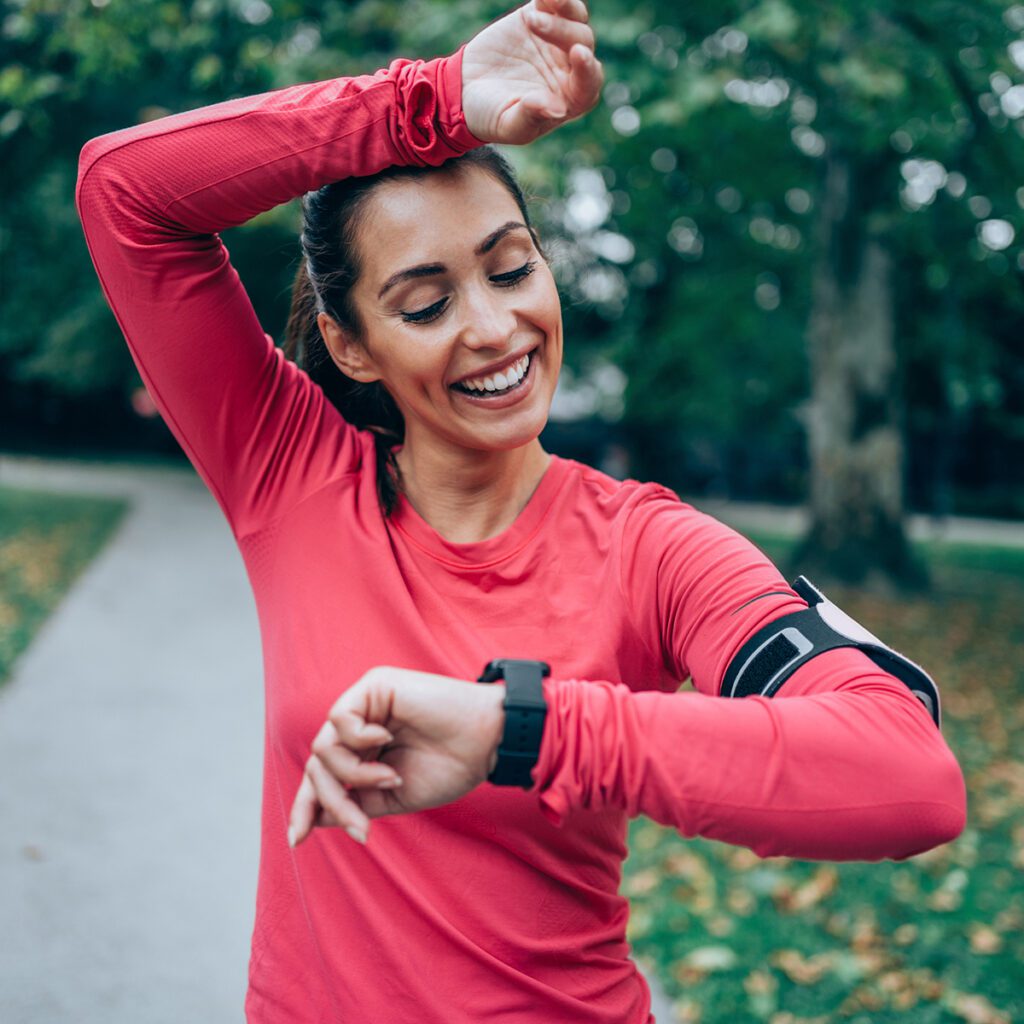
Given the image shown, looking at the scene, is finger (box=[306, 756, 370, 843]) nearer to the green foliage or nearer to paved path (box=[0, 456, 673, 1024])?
the green foliage

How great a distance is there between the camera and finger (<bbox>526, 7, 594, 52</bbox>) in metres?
1.42

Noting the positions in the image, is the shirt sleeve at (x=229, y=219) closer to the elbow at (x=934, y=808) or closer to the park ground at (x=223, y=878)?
the elbow at (x=934, y=808)

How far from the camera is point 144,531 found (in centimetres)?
1376

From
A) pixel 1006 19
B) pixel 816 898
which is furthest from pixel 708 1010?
pixel 1006 19

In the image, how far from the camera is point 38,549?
11.8 metres

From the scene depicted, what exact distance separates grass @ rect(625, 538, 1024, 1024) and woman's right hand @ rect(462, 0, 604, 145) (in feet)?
10.4

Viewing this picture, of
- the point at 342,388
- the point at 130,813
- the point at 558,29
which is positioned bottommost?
the point at 130,813

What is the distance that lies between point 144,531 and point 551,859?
43.3ft

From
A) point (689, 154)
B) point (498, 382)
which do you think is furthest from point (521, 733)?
point (689, 154)

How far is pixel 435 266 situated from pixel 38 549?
37.6ft

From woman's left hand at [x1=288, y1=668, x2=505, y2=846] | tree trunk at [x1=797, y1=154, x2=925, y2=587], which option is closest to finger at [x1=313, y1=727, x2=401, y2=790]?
woman's left hand at [x1=288, y1=668, x2=505, y2=846]

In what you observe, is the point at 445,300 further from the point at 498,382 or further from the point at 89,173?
the point at 89,173

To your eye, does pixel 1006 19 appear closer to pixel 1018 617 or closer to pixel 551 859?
pixel 1018 617

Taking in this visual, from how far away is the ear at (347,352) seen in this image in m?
1.78
